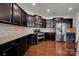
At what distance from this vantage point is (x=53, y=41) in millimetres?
2510

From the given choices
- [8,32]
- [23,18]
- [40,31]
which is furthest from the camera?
[23,18]

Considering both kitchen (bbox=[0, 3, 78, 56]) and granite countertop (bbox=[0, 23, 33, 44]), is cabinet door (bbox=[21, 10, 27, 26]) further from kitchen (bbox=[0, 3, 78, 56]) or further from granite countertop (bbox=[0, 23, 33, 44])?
granite countertop (bbox=[0, 23, 33, 44])

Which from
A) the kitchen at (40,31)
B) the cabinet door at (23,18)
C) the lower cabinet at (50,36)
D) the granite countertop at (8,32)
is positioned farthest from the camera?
the cabinet door at (23,18)

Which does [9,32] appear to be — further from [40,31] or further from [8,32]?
[40,31]

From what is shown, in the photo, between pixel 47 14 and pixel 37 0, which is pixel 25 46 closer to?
pixel 47 14

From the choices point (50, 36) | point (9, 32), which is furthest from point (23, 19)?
point (50, 36)

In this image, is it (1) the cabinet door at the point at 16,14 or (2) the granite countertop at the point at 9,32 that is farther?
(1) the cabinet door at the point at 16,14

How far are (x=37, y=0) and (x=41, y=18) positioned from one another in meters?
0.69

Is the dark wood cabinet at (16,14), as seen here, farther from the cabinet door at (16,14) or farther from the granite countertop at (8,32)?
the granite countertop at (8,32)

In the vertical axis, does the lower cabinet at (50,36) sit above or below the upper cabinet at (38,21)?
below

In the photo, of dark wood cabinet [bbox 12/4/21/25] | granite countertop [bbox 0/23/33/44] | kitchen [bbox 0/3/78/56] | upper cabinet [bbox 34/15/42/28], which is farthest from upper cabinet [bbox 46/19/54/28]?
dark wood cabinet [bbox 12/4/21/25]

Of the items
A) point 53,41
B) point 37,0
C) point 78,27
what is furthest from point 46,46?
point 37,0

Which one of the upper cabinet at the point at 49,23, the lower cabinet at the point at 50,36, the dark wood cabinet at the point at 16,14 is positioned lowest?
the lower cabinet at the point at 50,36

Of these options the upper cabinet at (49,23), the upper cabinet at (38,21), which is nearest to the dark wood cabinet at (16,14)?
the upper cabinet at (38,21)
